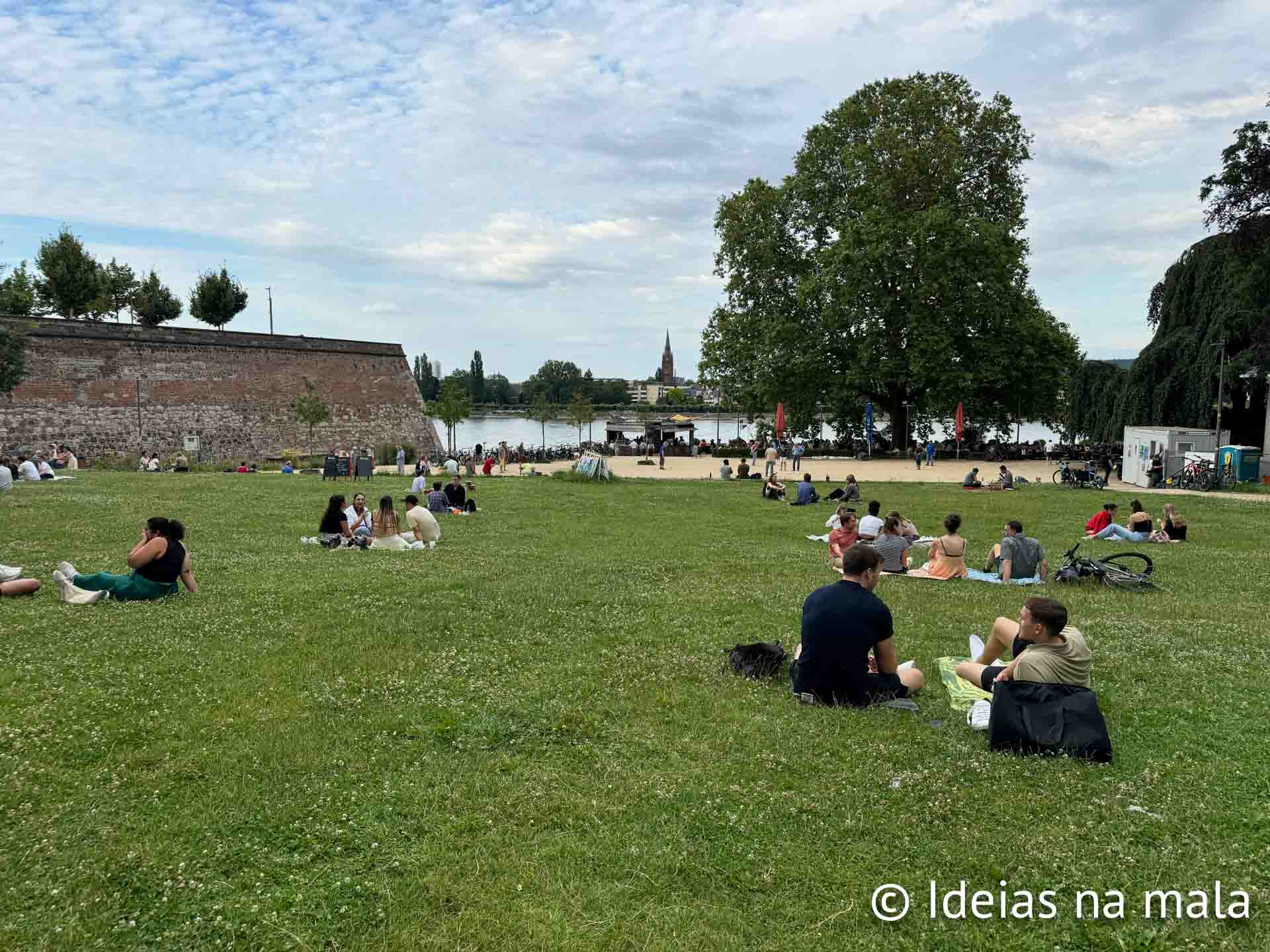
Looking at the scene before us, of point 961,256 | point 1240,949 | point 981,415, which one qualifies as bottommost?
point 1240,949

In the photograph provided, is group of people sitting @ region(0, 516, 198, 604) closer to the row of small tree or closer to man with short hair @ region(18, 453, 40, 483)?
man with short hair @ region(18, 453, 40, 483)

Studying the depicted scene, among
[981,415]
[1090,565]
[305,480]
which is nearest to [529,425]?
[981,415]

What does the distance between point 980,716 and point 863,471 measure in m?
30.7

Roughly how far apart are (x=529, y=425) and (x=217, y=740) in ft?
435

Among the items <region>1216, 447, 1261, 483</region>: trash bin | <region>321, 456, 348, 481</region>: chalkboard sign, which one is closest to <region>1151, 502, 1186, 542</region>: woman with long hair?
<region>1216, 447, 1261, 483</region>: trash bin

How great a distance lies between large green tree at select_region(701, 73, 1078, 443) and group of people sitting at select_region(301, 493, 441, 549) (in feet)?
98.2

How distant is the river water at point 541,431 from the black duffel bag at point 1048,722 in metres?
69.0

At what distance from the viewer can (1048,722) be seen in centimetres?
579

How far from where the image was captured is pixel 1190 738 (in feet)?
19.9

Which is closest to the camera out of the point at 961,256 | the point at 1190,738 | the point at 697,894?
the point at 697,894

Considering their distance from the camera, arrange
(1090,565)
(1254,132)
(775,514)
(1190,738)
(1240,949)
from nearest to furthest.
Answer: (1240,949) → (1190,738) → (1090,565) → (775,514) → (1254,132)

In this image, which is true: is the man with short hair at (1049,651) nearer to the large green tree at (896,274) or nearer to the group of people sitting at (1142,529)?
the group of people sitting at (1142,529)

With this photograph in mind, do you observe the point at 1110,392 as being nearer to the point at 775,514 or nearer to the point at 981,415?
the point at 981,415

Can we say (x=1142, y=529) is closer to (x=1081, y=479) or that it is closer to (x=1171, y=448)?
(x=1081, y=479)
